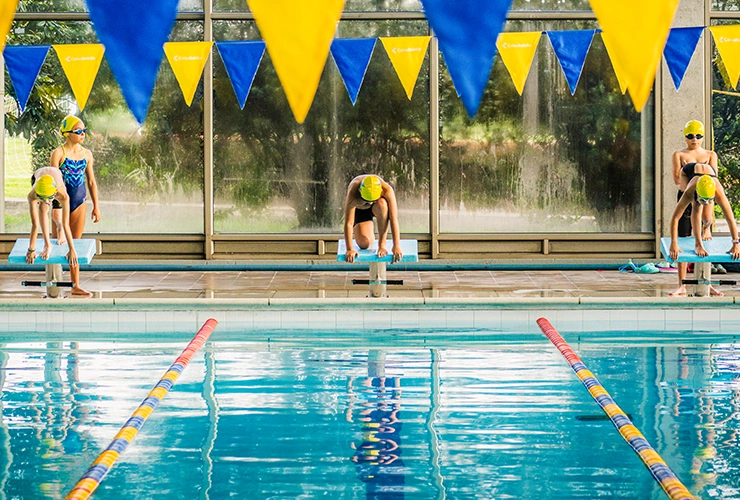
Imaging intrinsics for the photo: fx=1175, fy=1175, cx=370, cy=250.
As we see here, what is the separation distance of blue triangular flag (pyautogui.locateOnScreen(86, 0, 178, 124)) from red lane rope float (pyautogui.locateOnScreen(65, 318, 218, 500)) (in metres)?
1.91

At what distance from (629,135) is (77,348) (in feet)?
24.0

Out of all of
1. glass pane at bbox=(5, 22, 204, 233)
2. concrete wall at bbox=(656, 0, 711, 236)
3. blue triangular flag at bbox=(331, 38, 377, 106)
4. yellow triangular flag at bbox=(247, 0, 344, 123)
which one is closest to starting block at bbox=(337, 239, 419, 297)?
blue triangular flag at bbox=(331, 38, 377, 106)

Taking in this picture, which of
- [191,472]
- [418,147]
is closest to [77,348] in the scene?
[191,472]

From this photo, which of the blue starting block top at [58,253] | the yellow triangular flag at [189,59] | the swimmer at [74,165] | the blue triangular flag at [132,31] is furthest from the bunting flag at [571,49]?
the blue triangular flag at [132,31]

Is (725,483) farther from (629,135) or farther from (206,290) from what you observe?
(629,135)

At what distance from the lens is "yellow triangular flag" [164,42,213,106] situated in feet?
38.2

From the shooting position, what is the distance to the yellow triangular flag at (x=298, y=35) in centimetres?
352

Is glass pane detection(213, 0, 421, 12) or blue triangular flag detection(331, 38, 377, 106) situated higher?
glass pane detection(213, 0, 421, 12)

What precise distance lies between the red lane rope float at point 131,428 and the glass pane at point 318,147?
15.7ft

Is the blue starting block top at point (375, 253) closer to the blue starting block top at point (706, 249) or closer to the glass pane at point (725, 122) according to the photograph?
the blue starting block top at point (706, 249)

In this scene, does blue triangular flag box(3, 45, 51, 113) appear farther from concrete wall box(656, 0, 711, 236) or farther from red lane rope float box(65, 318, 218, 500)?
concrete wall box(656, 0, 711, 236)

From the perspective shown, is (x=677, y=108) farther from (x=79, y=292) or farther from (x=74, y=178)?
(x=79, y=292)

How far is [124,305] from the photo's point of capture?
989cm

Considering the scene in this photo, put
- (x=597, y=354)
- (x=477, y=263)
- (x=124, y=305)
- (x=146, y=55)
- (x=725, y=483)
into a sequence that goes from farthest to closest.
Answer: (x=477, y=263), (x=124, y=305), (x=597, y=354), (x=725, y=483), (x=146, y=55)
